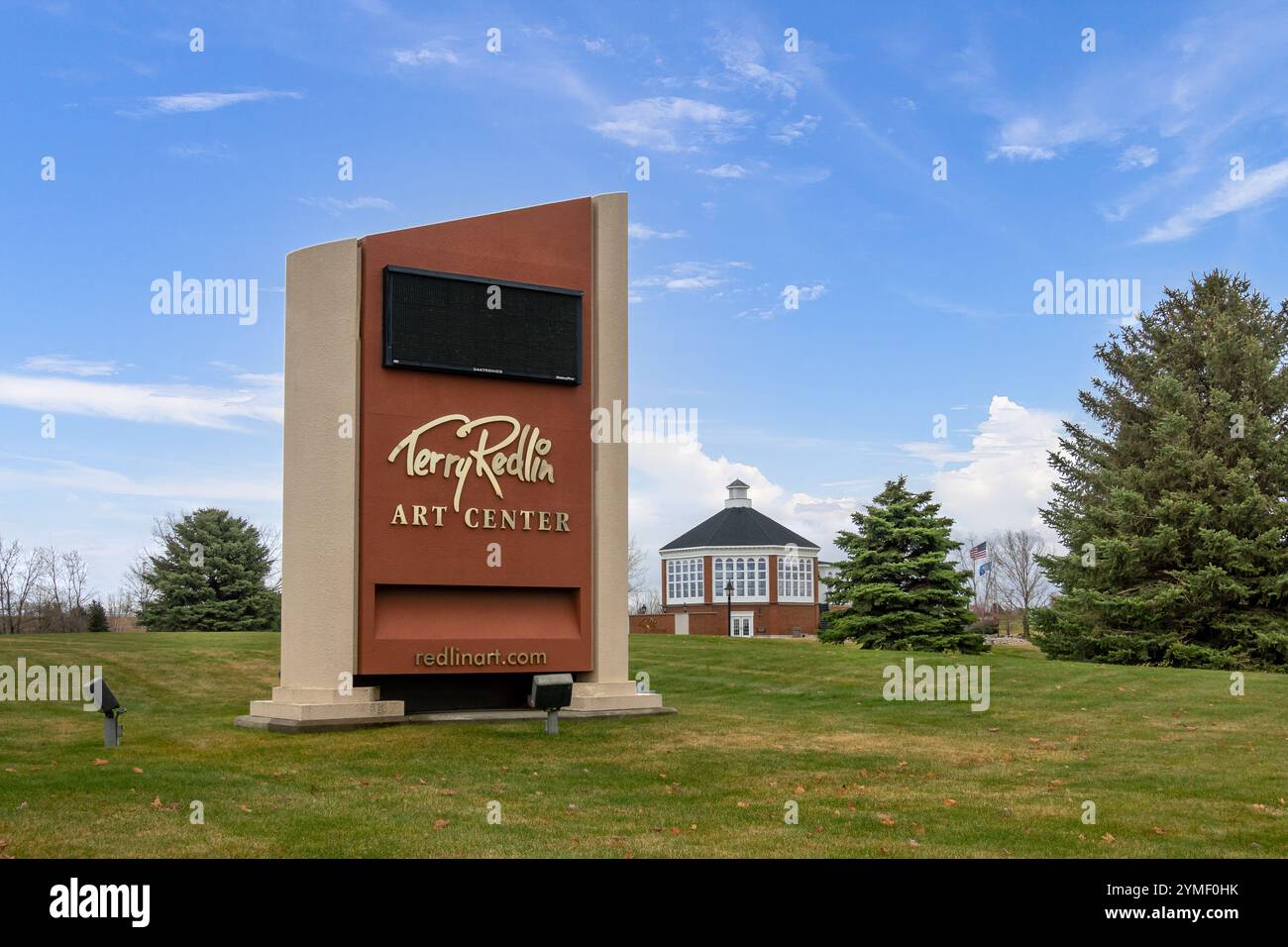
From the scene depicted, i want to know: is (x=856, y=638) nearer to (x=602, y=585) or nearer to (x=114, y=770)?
(x=602, y=585)

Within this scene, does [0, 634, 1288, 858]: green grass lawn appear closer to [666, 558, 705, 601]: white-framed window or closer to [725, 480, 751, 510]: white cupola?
[666, 558, 705, 601]: white-framed window

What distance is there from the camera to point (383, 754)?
16.0m

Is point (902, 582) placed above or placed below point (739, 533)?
below

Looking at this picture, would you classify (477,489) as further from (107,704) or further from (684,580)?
(684,580)

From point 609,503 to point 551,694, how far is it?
15.0 feet

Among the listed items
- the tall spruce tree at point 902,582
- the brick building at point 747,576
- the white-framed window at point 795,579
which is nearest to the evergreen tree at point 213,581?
the tall spruce tree at point 902,582

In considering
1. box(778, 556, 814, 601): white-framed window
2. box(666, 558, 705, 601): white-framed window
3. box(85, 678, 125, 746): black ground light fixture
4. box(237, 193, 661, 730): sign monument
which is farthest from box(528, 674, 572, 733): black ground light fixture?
box(666, 558, 705, 601): white-framed window

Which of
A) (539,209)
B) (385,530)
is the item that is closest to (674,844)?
(385,530)

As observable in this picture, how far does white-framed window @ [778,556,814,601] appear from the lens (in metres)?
77.1

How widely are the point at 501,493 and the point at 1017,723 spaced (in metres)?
9.66

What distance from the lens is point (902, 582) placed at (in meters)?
42.5

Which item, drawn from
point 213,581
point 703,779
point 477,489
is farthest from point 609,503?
point 213,581

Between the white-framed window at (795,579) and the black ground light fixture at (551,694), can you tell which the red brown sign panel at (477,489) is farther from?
the white-framed window at (795,579)
